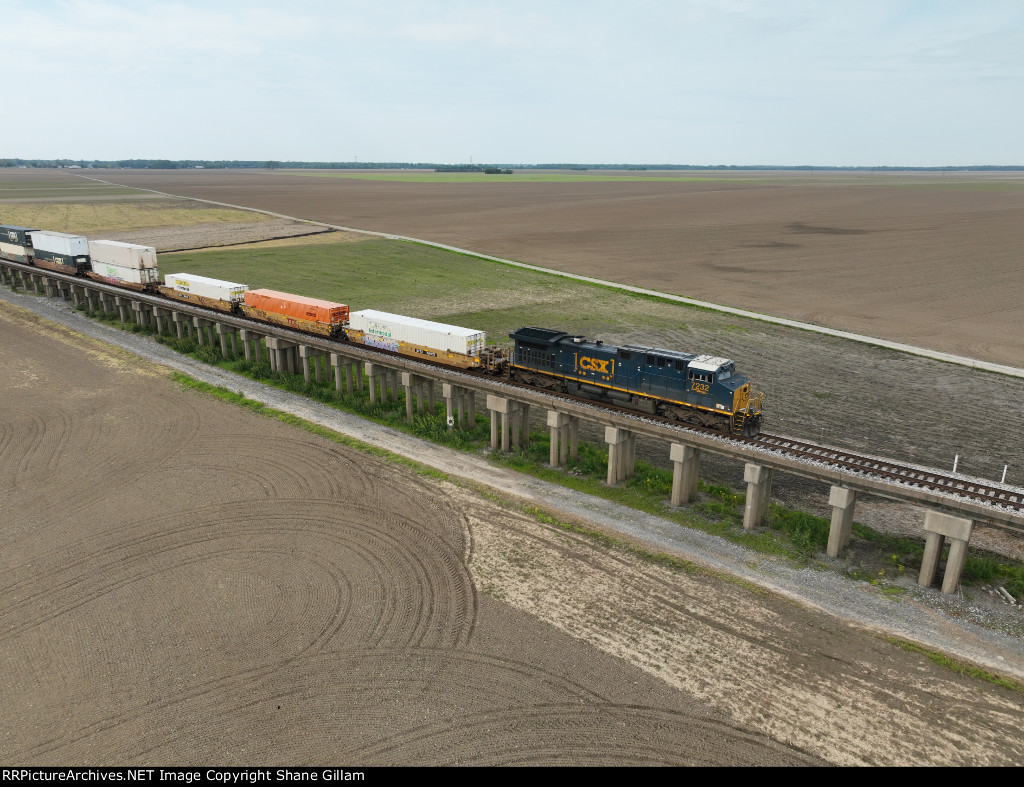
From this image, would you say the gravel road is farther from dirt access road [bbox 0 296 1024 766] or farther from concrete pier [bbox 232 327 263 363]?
concrete pier [bbox 232 327 263 363]

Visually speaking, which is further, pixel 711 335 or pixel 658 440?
pixel 711 335

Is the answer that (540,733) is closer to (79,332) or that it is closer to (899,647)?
(899,647)

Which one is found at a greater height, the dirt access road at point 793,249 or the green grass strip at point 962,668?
the dirt access road at point 793,249

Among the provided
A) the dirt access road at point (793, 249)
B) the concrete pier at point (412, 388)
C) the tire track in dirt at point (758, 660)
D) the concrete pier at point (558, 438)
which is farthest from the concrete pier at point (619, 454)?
the dirt access road at point (793, 249)

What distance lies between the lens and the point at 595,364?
36344mm

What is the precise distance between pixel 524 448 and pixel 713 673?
19.3 metres

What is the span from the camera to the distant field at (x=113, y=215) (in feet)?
440

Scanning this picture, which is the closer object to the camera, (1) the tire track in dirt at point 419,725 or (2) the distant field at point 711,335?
(1) the tire track in dirt at point 419,725

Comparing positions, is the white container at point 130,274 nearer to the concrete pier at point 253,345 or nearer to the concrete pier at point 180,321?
the concrete pier at point 180,321

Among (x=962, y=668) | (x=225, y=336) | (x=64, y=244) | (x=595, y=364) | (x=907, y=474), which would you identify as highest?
(x=64, y=244)

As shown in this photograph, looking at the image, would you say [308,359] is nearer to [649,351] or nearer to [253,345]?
[253,345]

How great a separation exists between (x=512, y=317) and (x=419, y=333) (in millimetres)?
27344

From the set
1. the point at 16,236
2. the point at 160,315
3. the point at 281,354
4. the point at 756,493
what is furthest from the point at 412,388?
the point at 16,236

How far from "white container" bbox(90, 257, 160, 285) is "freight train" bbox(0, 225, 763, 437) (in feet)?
11.0
